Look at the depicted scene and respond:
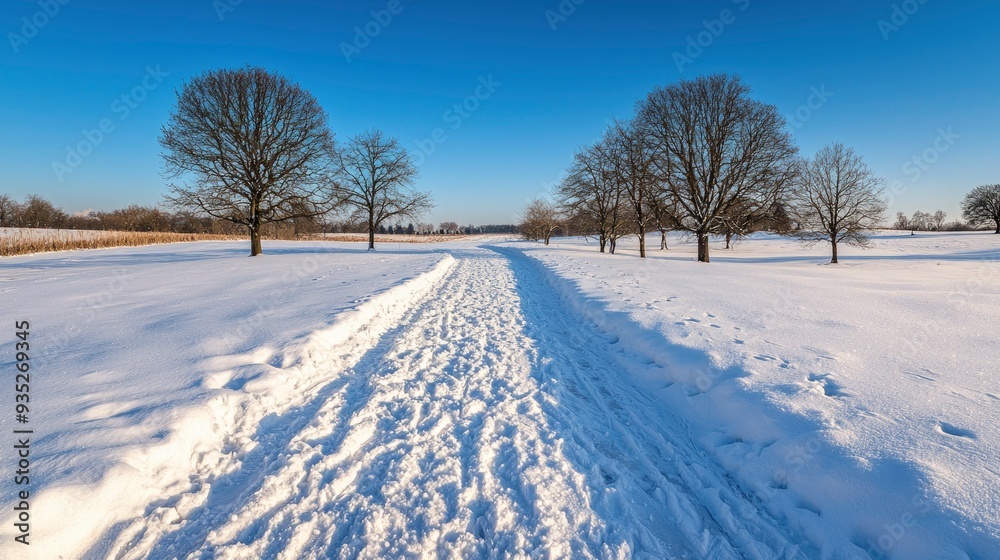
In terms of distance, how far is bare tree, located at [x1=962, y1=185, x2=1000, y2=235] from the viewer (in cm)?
4753

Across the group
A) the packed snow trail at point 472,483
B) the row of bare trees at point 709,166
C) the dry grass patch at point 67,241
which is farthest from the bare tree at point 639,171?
the dry grass patch at point 67,241

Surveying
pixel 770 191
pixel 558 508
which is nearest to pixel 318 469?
pixel 558 508

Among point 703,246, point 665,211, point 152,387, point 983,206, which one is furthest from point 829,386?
point 983,206

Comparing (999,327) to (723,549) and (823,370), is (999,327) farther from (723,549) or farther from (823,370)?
(723,549)

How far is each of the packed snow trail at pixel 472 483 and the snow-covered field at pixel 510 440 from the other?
0.02m

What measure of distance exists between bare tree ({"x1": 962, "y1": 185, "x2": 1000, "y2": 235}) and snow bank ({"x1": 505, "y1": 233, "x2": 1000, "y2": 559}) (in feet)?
230

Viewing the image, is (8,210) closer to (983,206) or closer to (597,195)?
(597,195)

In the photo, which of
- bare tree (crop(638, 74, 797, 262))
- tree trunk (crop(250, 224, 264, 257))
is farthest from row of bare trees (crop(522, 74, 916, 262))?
tree trunk (crop(250, 224, 264, 257))

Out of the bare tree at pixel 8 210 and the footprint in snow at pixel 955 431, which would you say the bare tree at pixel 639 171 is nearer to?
the footprint in snow at pixel 955 431

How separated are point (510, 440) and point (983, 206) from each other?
3206 inches

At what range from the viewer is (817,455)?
8.38 ft

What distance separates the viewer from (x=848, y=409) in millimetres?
3059

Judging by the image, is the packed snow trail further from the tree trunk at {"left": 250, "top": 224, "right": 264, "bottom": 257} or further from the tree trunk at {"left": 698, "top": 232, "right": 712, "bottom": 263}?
the tree trunk at {"left": 698, "top": 232, "right": 712, "bottom": 263}

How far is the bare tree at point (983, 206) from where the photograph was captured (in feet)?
156
